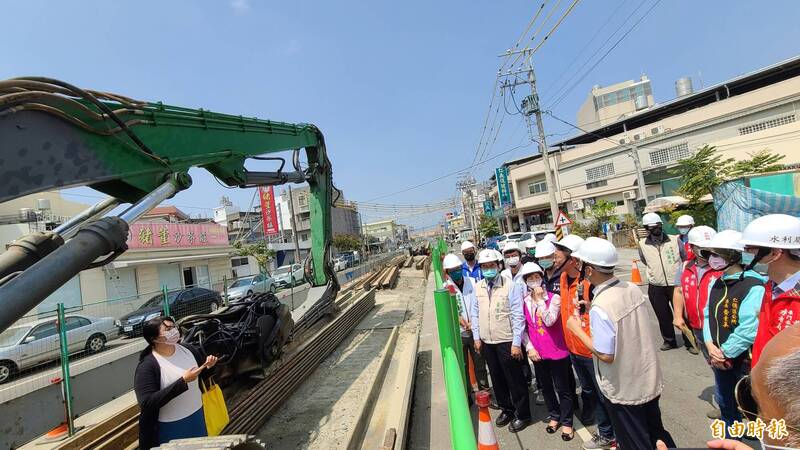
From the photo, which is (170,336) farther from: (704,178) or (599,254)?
(704,178)

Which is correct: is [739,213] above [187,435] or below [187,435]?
above

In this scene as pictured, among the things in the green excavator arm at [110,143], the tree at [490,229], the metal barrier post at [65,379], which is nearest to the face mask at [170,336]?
the green excavator arm at [110,143]

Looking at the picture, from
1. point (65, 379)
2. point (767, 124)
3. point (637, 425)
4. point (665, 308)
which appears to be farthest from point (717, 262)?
point (767, 124)

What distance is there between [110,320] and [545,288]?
1115 cm

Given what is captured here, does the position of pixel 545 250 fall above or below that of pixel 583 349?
above

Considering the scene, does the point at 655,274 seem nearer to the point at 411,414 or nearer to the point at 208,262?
the point at 411,414

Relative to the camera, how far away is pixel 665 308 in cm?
543

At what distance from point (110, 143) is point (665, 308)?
677 centimetres

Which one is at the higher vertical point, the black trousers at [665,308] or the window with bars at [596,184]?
the window with bars at [596,184]

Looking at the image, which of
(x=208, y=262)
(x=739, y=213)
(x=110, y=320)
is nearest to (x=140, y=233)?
(x=208, y=262)

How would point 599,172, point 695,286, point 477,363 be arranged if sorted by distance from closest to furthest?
point 695,286 < point 477,363 < point 599,172

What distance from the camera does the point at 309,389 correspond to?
240 inches

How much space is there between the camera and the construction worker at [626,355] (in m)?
2.55

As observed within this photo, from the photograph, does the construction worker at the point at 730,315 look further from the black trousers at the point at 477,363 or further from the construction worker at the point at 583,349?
the black trousers at the point at 477,363
